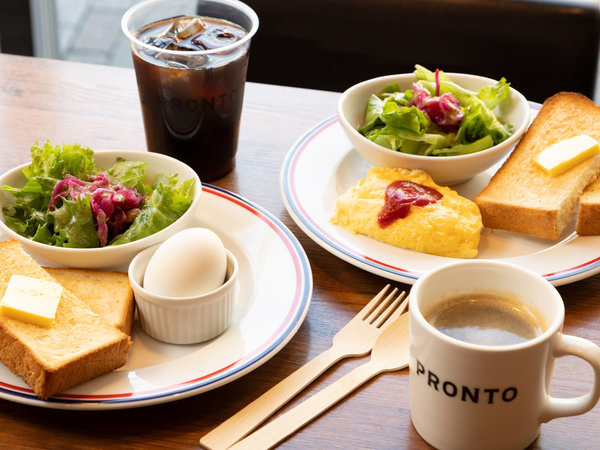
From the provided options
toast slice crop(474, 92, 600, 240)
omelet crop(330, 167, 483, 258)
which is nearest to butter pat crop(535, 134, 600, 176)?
toast slice crop(474, 92, 600, 240)

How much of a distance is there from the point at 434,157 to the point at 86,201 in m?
0.71

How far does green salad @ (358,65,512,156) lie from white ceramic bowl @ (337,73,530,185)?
1.2 inches

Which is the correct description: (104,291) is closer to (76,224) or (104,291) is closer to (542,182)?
(76,224)

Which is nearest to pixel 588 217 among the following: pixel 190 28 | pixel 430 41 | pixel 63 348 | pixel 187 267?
pixel 187 267

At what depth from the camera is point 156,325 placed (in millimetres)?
1259

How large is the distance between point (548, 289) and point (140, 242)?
2.31 ft

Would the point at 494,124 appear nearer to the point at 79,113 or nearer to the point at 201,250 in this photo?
the point at 201,250

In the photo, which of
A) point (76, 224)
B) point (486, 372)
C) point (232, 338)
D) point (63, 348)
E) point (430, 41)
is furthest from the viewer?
point (430, 41)

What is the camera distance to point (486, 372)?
0.95 meters

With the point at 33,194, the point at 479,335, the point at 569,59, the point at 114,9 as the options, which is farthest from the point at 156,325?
the point at 114,9

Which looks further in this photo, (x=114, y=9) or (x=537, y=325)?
(x=114, y=9)

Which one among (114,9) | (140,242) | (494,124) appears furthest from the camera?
(114,9)

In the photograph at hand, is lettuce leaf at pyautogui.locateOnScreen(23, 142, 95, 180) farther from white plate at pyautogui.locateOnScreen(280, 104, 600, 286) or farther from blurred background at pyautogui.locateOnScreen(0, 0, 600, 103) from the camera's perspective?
blurred background at pyautogui.locateOnScreen(0, 0, 600, 103)

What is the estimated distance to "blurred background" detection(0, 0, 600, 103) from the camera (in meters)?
2.68
